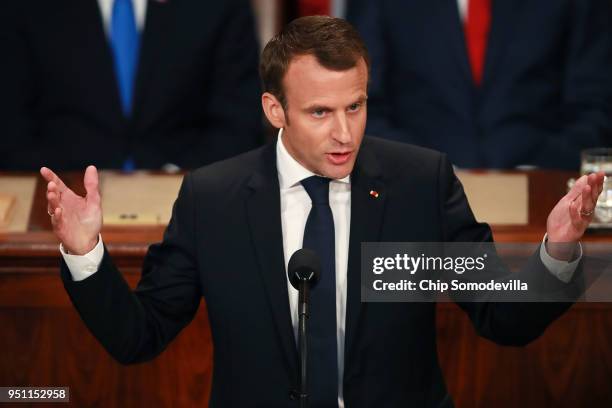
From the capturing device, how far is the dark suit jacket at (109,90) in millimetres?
2828

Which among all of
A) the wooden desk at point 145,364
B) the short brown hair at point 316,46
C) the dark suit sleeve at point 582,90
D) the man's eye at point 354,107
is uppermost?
the dark suit sleeve at point 582,90

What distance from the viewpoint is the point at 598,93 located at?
287cm

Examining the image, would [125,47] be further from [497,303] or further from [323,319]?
[497,303]

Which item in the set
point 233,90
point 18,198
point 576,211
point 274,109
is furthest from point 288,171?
point 233,90

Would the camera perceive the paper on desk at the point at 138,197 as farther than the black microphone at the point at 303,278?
Yes

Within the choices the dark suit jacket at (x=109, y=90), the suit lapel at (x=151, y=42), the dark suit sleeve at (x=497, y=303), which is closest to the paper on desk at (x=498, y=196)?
the dark suit sleeve at (x=497, y=303)

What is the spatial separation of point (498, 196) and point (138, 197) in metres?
0.72

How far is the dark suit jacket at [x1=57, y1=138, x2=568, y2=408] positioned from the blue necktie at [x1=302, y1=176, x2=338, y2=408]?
0.07 ft

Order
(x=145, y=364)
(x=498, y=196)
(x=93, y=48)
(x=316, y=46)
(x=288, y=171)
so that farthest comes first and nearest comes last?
(x=93, y=48) → (x=498, y=196) → (x=145, y=364) → (x=288, y=171) → (x=316, y=46)

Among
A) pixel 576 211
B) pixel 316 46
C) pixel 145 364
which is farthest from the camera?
pixel 145 364

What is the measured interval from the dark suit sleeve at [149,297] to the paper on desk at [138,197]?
0.46 meters

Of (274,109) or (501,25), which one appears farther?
(501,25)

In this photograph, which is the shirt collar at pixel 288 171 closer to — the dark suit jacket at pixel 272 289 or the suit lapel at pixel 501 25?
the dark suit jacket at pixel 272 289

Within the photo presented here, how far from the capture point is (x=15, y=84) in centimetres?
286
